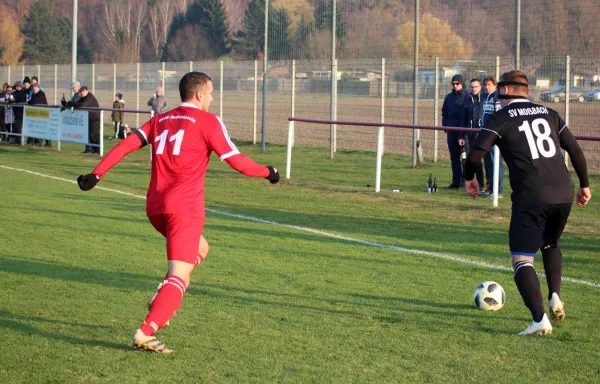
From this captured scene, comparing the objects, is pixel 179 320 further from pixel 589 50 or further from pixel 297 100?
pixel 297 100

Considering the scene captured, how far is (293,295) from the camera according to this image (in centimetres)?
770

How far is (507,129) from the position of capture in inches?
247

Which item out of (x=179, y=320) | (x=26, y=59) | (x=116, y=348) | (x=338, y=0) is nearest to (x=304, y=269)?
(x=179, y=320)

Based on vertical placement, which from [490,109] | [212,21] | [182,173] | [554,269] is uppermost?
[212,21]

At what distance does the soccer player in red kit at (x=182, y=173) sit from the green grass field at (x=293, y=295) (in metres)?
0.62

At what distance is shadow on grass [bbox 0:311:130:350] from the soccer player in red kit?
0.52m

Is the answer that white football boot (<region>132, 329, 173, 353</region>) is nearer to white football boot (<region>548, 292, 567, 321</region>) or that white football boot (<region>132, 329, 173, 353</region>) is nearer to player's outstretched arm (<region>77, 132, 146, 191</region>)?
player's outstretched arm (<region>77, 132, 146, 191</region>)

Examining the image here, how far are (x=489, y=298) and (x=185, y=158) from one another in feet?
9.69

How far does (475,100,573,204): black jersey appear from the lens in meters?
6.27

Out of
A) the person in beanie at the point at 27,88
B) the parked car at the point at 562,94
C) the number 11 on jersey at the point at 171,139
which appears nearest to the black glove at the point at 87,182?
the number 11 on jersey at the point at 171,139

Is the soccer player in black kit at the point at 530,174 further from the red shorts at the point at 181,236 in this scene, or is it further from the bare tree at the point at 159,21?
the bare tree at the point at 159,21

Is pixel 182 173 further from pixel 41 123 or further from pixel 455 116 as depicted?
pixel 41 123

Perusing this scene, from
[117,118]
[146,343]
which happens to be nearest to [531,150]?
[146,343]

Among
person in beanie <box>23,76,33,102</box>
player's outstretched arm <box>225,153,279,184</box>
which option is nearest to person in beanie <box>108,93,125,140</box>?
person in beanie <box>23,76,33,102</box>
